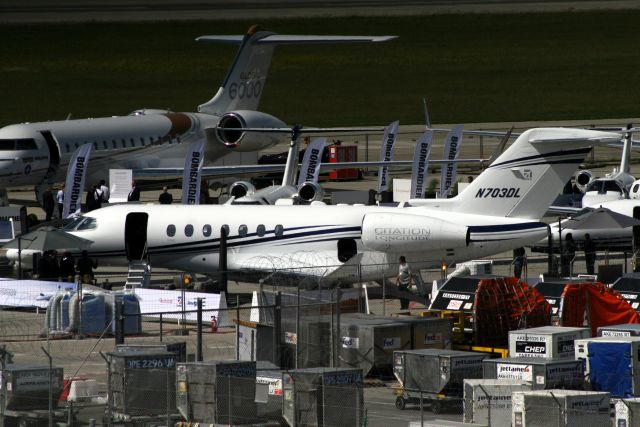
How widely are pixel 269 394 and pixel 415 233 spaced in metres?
11.8

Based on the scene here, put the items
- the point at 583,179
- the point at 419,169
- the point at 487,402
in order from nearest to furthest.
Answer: the point at 487,402 < the point at 419,169 < the point at 583,179

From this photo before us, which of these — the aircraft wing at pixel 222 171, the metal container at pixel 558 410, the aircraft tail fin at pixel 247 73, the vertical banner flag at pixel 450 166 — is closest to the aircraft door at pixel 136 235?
the vertical banner flag at pixel 450 166

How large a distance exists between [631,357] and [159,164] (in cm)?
3515

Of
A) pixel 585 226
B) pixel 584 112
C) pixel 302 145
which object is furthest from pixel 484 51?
pixel 585 226

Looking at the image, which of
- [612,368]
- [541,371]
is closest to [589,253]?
[612,368]

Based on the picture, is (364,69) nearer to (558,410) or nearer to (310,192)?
(310,192)

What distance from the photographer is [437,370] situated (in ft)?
76.6

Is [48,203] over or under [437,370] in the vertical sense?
over

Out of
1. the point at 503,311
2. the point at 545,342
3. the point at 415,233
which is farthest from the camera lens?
the point at 415,233

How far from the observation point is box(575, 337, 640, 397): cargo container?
23.1 meters

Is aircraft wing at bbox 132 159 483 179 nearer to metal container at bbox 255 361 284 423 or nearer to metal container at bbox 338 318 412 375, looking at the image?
metal container at bbox 338 318 412 375

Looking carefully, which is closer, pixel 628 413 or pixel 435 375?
pixel 628 413

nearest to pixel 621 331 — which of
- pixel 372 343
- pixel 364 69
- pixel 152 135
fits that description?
pixel 372 343

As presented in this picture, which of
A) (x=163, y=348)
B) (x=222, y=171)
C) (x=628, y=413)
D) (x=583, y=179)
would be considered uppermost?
(x=222, y=171)
